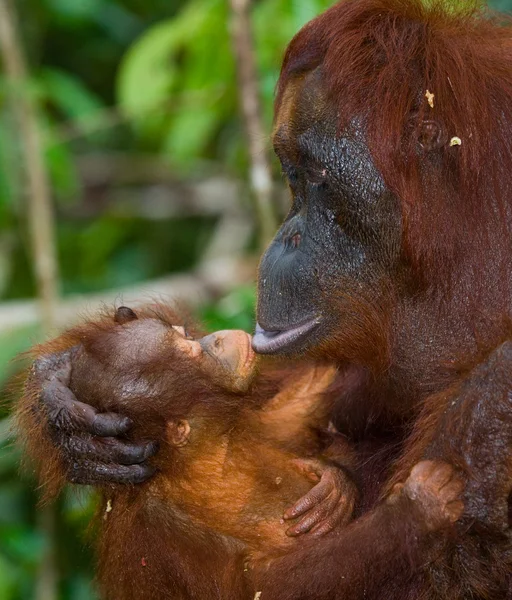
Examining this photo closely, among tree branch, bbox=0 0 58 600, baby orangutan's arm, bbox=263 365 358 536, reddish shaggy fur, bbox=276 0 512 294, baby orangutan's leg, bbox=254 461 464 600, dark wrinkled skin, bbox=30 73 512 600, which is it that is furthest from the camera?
tree branch, bbox=0 0 58 600

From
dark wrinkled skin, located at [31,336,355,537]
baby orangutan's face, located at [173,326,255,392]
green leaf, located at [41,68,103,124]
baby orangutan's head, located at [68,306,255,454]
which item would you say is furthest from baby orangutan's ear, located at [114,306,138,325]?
green leaf, located at [41,68,103,124]

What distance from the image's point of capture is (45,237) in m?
5.00

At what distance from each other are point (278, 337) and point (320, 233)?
327 millimetres

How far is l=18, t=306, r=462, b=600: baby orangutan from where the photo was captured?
304 centimetres

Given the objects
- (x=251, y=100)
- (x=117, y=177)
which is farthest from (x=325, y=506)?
(x=117, y=177)

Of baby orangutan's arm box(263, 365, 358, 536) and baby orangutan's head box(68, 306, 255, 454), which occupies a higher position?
baby orangutan's head box(68, 306, 255, 454)

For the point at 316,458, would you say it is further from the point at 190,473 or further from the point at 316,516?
the point at 190,473

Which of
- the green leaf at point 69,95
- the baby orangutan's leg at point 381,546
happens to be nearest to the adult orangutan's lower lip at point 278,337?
the baby orangutan's leg at point 381,546

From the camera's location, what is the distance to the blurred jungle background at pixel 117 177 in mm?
4641

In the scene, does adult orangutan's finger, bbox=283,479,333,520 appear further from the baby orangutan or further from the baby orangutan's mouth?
the baby orangutan's mouth

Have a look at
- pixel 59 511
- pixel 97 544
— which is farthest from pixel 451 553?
pixel 59 511

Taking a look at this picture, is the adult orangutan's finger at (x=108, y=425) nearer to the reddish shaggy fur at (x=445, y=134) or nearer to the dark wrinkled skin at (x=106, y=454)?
the dark wrinkled skin at (x=106, y=454)

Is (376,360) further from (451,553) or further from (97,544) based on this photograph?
(97,544)

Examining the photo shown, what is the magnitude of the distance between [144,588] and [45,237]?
2286 millimetres
